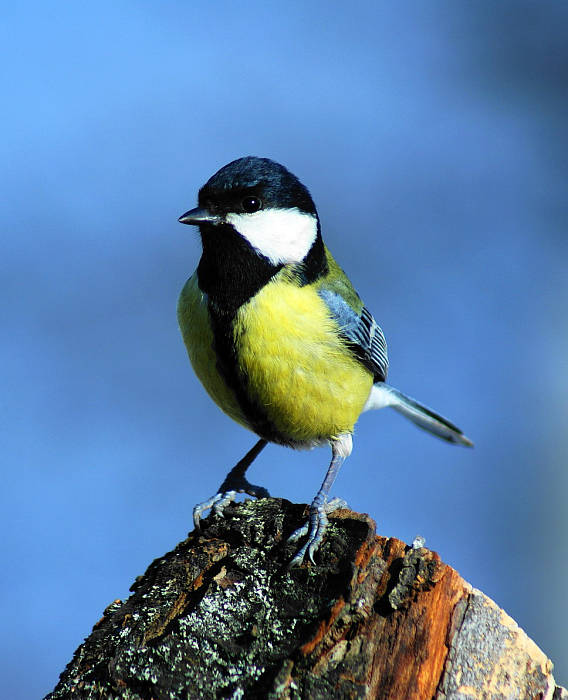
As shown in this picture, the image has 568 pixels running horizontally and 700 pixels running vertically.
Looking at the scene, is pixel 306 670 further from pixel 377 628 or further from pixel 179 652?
pixel 179 652

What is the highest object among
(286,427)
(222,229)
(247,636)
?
(222,229)

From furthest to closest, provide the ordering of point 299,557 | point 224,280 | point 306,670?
point 224,280 < point 299,557 < point 306,670

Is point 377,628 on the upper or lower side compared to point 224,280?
lower

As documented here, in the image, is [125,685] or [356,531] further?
[356,531]

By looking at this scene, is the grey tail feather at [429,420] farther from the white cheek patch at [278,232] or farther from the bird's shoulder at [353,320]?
the white cheek patch at [278,232]

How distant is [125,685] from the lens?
61.0 inches

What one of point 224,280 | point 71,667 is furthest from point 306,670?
point 224,280

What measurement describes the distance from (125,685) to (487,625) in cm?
83

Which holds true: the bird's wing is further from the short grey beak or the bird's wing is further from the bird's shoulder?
the short grey beak

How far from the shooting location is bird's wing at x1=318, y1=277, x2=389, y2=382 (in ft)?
8.44

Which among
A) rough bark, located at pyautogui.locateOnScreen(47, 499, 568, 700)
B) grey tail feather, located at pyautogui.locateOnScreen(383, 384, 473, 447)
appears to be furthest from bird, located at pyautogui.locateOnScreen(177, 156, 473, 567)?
grey tail feather, located at pyautogui.locateOnScreen(383, 384, 473, 447)

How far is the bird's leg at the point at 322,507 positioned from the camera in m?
1.80

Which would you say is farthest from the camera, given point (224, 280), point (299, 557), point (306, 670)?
point (224, 280)

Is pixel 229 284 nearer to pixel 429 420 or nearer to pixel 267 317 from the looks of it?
pixel 267 317
